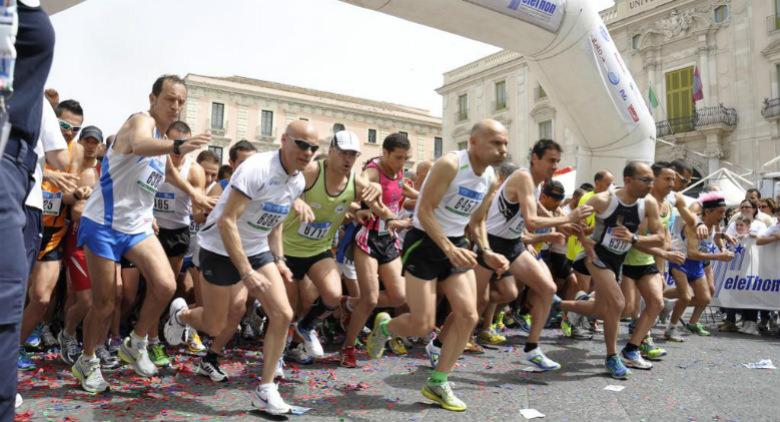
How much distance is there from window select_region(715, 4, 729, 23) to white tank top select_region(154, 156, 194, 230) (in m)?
27.2

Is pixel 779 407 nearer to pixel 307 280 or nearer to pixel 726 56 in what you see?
pixel 307 280

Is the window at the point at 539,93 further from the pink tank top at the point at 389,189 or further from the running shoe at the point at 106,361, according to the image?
the running shoe at the point at 106,361

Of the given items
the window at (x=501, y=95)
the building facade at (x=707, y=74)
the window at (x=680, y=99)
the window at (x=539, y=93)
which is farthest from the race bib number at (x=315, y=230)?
the window at (x=501, y=95)

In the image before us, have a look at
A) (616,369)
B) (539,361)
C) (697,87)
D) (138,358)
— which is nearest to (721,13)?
(697,87)

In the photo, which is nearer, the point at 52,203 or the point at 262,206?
the point at 262,206

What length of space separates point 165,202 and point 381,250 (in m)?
2.10

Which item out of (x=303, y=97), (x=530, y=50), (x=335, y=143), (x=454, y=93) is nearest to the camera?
(x=335, y=143)

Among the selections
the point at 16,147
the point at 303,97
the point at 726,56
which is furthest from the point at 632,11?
the point at 16,147

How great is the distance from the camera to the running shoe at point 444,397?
367 centimetres

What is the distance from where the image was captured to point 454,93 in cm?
3875

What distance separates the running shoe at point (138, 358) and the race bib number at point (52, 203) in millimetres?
1332

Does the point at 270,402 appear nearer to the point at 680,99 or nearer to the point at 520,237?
the point at 520,237

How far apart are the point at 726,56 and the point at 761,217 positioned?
64.5 feet

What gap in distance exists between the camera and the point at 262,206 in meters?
3.89
